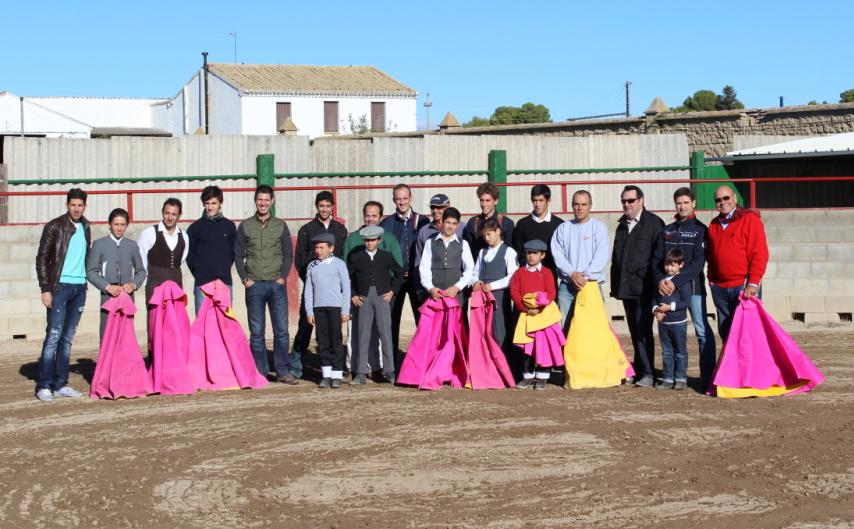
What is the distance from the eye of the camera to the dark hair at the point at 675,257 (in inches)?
429

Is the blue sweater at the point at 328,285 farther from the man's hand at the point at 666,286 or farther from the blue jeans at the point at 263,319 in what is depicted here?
the man's hand at the point at 666,286

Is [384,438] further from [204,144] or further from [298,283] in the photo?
[204,144]

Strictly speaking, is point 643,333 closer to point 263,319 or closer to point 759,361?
point 759,361

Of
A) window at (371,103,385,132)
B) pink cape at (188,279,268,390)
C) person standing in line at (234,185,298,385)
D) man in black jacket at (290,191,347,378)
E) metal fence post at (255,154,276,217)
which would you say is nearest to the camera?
pink cape at (188,279,268,390)

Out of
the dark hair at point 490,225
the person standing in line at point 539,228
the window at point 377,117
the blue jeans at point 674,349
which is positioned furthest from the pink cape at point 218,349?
the window at point 377,117

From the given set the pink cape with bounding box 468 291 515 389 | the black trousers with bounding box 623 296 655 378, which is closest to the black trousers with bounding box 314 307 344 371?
the pink cape with bounding box 468 291 515 389

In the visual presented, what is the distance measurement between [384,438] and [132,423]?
2.22 m

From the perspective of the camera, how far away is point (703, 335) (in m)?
11.2

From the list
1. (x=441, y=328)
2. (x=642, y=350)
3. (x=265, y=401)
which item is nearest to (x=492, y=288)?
(x=441, y=328)

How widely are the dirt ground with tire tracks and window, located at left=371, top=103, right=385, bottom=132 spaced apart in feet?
189

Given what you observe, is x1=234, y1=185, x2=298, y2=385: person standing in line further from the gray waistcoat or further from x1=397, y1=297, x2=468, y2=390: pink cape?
the gray waistcoat

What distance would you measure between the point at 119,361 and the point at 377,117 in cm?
5834

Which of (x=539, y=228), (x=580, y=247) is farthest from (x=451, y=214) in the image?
(x=580, y=247)

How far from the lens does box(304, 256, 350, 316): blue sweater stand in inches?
449
